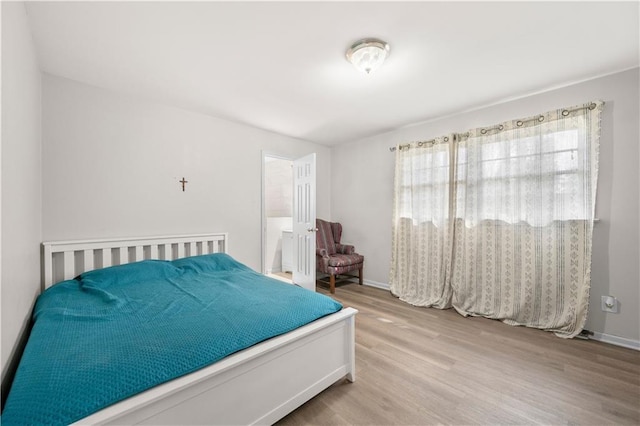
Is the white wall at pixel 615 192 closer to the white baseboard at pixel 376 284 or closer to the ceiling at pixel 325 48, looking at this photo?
the ceiling at pixel 325 48

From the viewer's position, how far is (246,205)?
145 inches

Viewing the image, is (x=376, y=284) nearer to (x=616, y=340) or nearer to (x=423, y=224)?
(x=423, y=224)

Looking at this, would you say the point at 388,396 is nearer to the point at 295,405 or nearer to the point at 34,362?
the point at 295,405

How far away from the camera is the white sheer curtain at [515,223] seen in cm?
246

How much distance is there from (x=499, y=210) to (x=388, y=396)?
7.61 ft

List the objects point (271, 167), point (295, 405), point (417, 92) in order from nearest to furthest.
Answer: point (295, 405)
point (417, 92)
point (271, 167)

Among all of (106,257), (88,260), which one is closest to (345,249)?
(106,257)

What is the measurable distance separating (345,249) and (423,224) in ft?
4.51

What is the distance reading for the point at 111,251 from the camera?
Answer: 8.48 ft

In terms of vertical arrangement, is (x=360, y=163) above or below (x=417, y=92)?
below

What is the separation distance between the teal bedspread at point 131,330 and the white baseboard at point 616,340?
8.23ft

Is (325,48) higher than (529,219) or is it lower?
higher

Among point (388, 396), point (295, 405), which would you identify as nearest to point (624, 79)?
point (388, 396)

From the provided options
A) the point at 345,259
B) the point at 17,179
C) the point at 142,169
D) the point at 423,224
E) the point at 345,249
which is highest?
the point at 142,169
